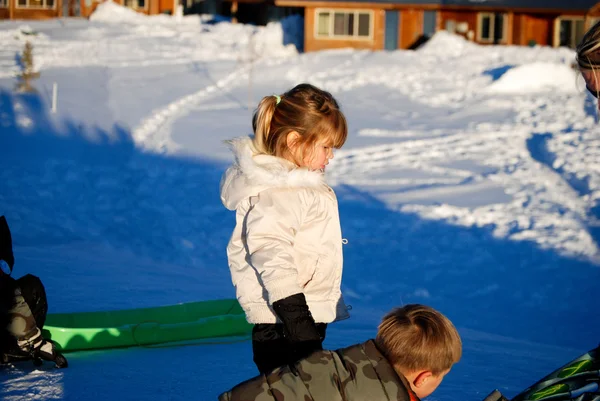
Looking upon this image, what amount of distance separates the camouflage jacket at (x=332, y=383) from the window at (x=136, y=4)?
28.2 metres

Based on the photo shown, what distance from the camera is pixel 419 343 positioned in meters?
2.28

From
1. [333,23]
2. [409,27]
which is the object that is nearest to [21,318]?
[333,23]

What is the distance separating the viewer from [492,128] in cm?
1321

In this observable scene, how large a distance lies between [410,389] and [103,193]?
8311mm

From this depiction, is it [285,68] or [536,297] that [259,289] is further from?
[285,68]

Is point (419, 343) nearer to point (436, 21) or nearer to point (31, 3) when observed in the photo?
point (436, 21)

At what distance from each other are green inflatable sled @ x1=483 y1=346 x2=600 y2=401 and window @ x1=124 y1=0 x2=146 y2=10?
28207mm

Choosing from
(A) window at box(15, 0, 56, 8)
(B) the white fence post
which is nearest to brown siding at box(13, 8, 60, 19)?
(A) window at box(15, 0, 56, 8)

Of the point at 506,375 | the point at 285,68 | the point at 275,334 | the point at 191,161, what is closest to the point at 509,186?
the point at 191,161

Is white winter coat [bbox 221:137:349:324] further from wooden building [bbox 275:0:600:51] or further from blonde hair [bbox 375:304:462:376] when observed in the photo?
wooden building [bbox 275:0:600:51]

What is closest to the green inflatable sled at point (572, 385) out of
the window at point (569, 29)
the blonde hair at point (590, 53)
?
the blonde hair at point (590, 53)

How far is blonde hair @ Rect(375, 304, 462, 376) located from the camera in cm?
228

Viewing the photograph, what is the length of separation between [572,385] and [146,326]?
9.67ft

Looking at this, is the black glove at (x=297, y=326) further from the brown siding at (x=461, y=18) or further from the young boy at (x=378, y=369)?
the brown siding at (x=461, y=18)
